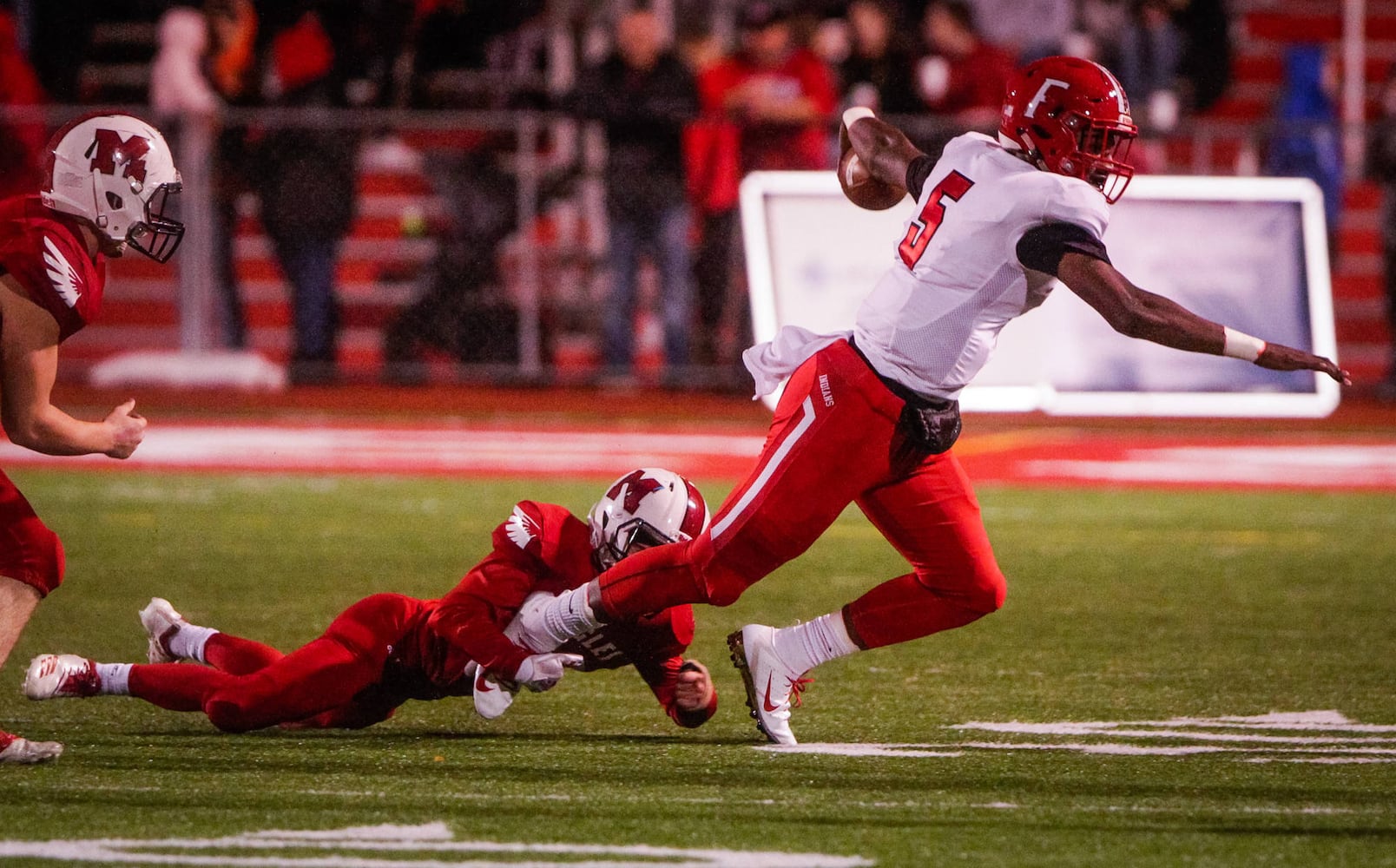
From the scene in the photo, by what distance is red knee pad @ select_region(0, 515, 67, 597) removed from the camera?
14.8 feet

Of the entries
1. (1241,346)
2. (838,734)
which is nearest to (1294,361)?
(1241,346)

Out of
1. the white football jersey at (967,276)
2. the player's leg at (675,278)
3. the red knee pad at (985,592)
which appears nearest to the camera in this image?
the white football jersey at (967,276)

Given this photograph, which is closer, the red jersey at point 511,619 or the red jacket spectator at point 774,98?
the red jersey at point 511,619

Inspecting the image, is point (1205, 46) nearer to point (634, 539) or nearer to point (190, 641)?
point (634, 539)

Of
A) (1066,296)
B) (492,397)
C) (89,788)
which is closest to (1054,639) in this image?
(89,788)

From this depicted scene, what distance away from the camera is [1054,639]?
6.48m

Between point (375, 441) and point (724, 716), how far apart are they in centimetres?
656

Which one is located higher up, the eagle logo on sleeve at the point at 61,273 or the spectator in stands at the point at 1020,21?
the spectator in stands at the point at 1020,21

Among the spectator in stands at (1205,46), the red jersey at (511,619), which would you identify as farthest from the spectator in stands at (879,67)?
the red jersey at (511,619)

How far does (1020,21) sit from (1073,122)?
32.8ft

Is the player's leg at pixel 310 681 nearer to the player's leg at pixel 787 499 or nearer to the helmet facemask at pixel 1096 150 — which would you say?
the player's leg at pixel 787 499

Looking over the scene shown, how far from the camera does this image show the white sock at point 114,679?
4.98 metres

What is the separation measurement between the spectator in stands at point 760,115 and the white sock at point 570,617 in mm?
7424

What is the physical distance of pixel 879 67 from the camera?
12.6 meters
